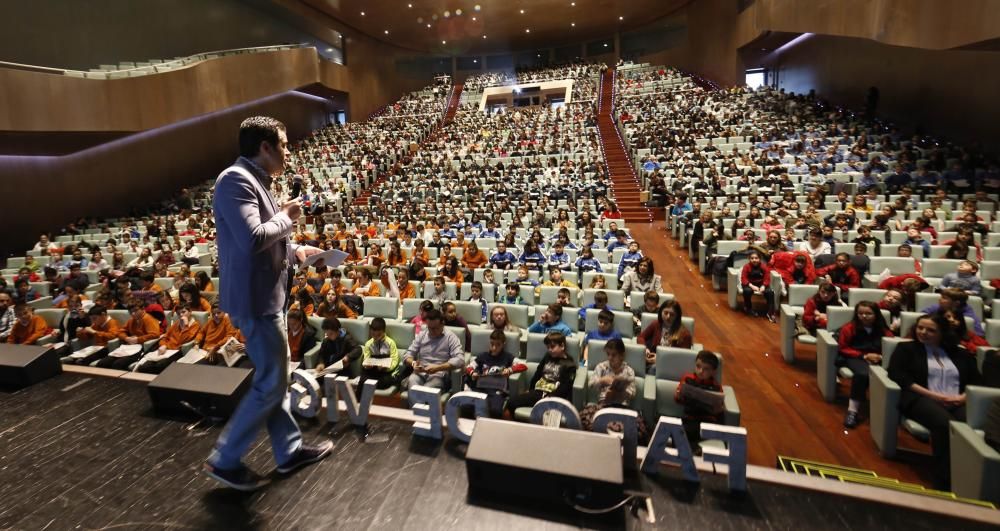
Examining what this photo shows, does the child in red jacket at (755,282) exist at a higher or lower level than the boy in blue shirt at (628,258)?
lower

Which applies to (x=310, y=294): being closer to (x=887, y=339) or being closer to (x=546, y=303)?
(x=546, y=303)

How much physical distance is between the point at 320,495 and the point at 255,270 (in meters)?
0.85

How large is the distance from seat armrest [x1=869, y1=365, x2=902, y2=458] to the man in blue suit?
9.97ft

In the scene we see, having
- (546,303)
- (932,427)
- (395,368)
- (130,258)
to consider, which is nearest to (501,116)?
(130,258)

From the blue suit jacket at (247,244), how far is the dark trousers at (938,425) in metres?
3.19

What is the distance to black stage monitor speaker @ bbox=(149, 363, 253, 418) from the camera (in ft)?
6.61

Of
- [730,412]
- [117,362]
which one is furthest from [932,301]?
[117,362]

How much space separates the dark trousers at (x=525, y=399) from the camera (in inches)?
114

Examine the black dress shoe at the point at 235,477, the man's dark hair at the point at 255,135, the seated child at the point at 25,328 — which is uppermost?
the man's dark hair at the point at 255,135

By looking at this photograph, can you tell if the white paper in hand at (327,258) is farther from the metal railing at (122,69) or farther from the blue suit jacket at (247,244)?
the metal railing at (122,69)

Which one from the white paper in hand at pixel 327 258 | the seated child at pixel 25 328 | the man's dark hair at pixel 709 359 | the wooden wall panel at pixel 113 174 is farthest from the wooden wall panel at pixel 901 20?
the wooden wall panel at pixel 113 174

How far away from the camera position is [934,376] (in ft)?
8.34

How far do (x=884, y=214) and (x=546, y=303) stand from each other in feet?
16.4

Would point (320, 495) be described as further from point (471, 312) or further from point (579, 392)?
point (471, 312)
